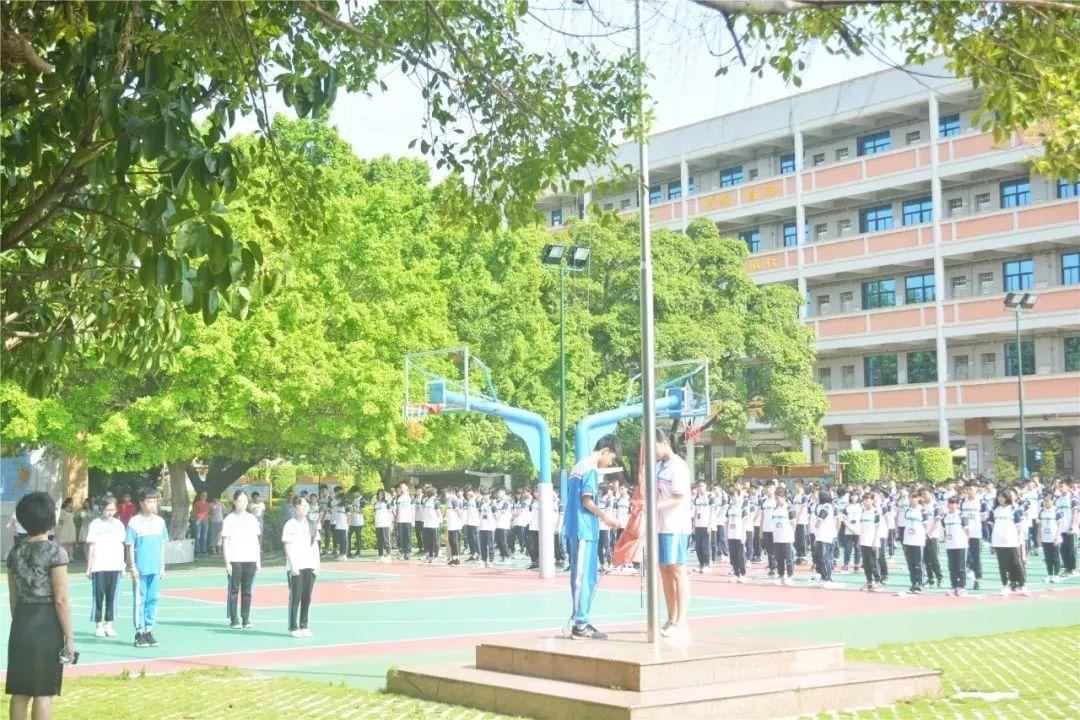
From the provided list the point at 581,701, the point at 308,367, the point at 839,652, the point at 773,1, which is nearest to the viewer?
the point at 773,1

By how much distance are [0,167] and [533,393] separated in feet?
107

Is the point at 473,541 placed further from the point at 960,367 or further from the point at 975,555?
the point at 960,367

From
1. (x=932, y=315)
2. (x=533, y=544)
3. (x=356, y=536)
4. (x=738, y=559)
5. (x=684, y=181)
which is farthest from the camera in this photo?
(x=684, y=181)

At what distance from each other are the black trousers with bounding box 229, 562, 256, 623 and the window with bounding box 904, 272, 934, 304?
1409 inches

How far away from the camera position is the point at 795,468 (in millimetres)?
38406

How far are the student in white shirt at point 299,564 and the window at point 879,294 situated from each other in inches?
1437

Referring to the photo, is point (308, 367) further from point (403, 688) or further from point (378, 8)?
point (378, 8)

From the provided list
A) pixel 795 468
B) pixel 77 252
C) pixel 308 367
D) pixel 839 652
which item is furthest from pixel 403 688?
pixel 795 468

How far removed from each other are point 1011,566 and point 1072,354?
965 inches

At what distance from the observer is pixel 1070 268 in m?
44.0

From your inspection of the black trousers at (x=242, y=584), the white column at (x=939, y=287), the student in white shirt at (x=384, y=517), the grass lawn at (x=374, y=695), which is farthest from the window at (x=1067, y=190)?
the black trousers at (x=242, y=584)

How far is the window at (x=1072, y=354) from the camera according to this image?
43.7 meters

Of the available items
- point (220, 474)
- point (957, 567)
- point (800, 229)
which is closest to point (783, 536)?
point (957, 567)

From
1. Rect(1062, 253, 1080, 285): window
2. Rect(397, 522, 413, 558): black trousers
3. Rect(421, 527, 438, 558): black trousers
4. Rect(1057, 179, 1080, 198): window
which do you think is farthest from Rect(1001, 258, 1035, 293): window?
Rect(397, 522, 413, 558): black trousers
